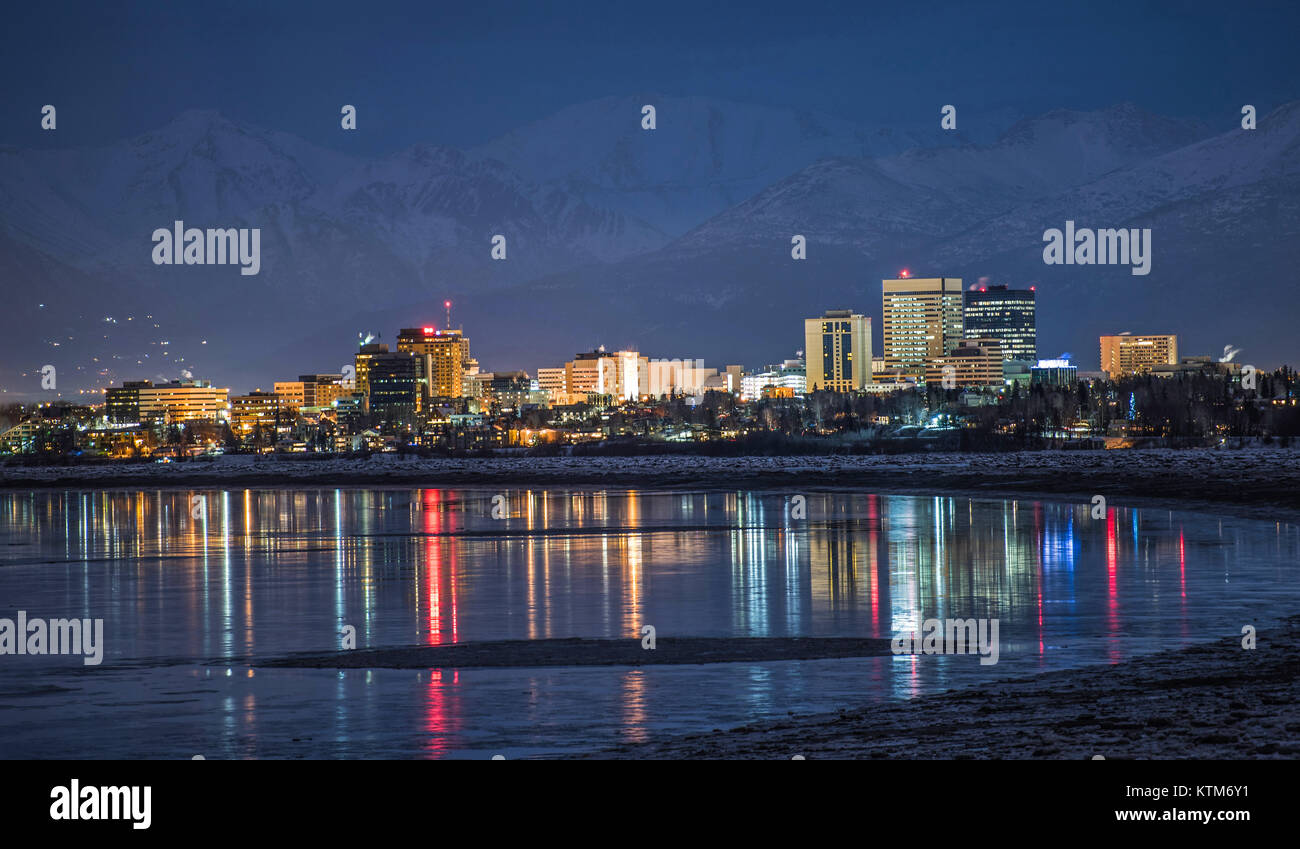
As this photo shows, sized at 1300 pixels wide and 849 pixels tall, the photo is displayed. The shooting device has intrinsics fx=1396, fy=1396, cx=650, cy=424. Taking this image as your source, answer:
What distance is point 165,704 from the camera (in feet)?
67.8

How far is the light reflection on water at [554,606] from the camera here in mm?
19312

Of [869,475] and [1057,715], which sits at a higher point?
[869,475]

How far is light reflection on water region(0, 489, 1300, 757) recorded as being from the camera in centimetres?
1931

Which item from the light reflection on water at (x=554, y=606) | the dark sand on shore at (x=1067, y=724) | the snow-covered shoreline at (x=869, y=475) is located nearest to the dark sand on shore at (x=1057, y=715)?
the dark sand on shore at (x=1067, y=724)

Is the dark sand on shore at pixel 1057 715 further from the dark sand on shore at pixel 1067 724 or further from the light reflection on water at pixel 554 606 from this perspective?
the light reflection on water at pixel 554 606

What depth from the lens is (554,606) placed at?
105 feet

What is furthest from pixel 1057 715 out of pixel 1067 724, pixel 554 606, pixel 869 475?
pixel 869 475

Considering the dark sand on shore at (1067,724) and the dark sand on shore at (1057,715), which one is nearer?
the dark sand on shore at (1067,724)

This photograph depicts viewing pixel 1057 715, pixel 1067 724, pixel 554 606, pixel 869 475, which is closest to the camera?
pixel 1067 724

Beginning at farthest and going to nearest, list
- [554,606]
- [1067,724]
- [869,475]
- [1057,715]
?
[869,475], [554,606], [1057,715], [1067,724]

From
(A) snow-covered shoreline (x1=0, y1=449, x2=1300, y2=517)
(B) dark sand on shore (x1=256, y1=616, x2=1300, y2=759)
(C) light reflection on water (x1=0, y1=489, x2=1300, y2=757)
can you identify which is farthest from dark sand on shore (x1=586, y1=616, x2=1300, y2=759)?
(A) snow-covered shoreline (x1=0, y1=449, x2=1300, y2=517)

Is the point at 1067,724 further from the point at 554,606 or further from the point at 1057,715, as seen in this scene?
the point at 554,606
